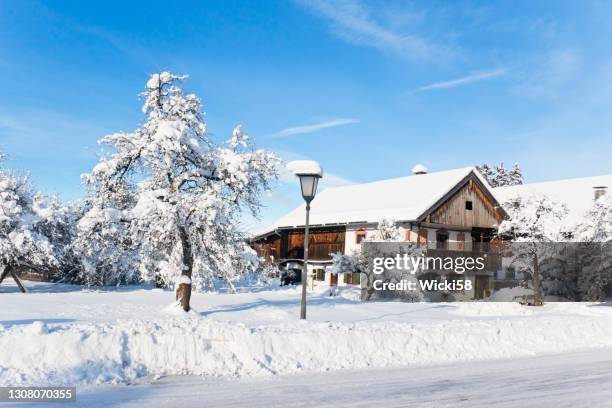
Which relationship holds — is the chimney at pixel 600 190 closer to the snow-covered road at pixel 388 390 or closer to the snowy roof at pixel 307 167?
the snow-covered road at pixel 388 390

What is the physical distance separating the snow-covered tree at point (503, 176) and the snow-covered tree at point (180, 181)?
76984 mm

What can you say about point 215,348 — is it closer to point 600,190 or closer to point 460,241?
point 460,241

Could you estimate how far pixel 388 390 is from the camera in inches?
340

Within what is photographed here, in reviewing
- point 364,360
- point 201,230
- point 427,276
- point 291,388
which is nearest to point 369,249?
point 427,276

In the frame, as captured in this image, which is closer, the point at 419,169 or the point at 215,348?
the point at 215,348

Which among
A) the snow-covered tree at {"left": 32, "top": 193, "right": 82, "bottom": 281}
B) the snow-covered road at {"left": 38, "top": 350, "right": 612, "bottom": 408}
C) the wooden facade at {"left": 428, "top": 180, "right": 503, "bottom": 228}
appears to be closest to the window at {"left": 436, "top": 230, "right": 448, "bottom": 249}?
the wooden facade at {"left": 428, "top": 180, "right": 503, "bottom": 228}

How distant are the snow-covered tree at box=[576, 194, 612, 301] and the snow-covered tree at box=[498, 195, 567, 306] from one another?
4.43 feet

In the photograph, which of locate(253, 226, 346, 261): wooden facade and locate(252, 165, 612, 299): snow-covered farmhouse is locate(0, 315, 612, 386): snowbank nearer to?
locate(252, 165, 612, 299): snow-covered farmhouse

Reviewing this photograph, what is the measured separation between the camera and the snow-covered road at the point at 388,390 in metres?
7.61

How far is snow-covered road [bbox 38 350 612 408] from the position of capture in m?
7.61

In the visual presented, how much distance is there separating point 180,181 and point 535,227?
17.0 m

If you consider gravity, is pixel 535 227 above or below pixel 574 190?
below

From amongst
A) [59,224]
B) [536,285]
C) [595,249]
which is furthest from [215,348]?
[595,249]

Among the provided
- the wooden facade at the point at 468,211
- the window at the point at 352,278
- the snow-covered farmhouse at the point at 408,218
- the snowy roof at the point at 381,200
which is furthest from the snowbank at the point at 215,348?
the wooden facade at the point at 468,211
